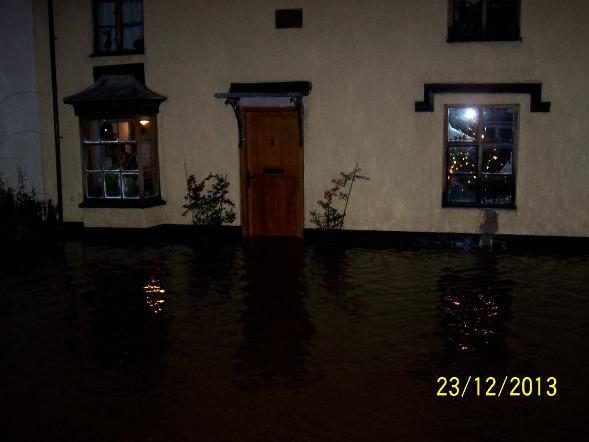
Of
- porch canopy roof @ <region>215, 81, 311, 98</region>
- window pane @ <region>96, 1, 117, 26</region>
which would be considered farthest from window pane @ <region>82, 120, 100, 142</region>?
porch canopy roof @ <region>215, 81, 311, 98</region>

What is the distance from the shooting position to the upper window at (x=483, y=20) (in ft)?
35.8

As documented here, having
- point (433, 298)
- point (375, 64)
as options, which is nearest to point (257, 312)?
point (433, 298)

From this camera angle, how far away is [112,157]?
41.6 ft

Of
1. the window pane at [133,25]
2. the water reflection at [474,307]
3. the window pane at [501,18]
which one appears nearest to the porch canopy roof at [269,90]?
the window pane at [133,25]

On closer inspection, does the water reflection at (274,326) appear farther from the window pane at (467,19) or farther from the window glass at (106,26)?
the window glass at (106,26)

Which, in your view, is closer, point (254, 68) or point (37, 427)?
point (37, 427)

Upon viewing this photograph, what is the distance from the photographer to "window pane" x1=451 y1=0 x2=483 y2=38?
11109 mm

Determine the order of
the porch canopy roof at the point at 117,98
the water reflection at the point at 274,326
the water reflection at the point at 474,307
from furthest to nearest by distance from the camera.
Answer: the porch canopy roof at the point at 117,98 < the water reflection at the point at 474,307 < the water reflection at the point at 274,326

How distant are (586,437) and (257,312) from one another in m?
3.89

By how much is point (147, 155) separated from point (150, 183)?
55 centimetres

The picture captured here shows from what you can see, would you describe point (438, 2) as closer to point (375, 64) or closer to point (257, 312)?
point (375, 64)

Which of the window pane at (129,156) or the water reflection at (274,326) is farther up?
the window pane at (129,156)

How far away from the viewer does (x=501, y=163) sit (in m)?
11.2

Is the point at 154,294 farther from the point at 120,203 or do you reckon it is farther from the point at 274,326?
the point at 120,203
